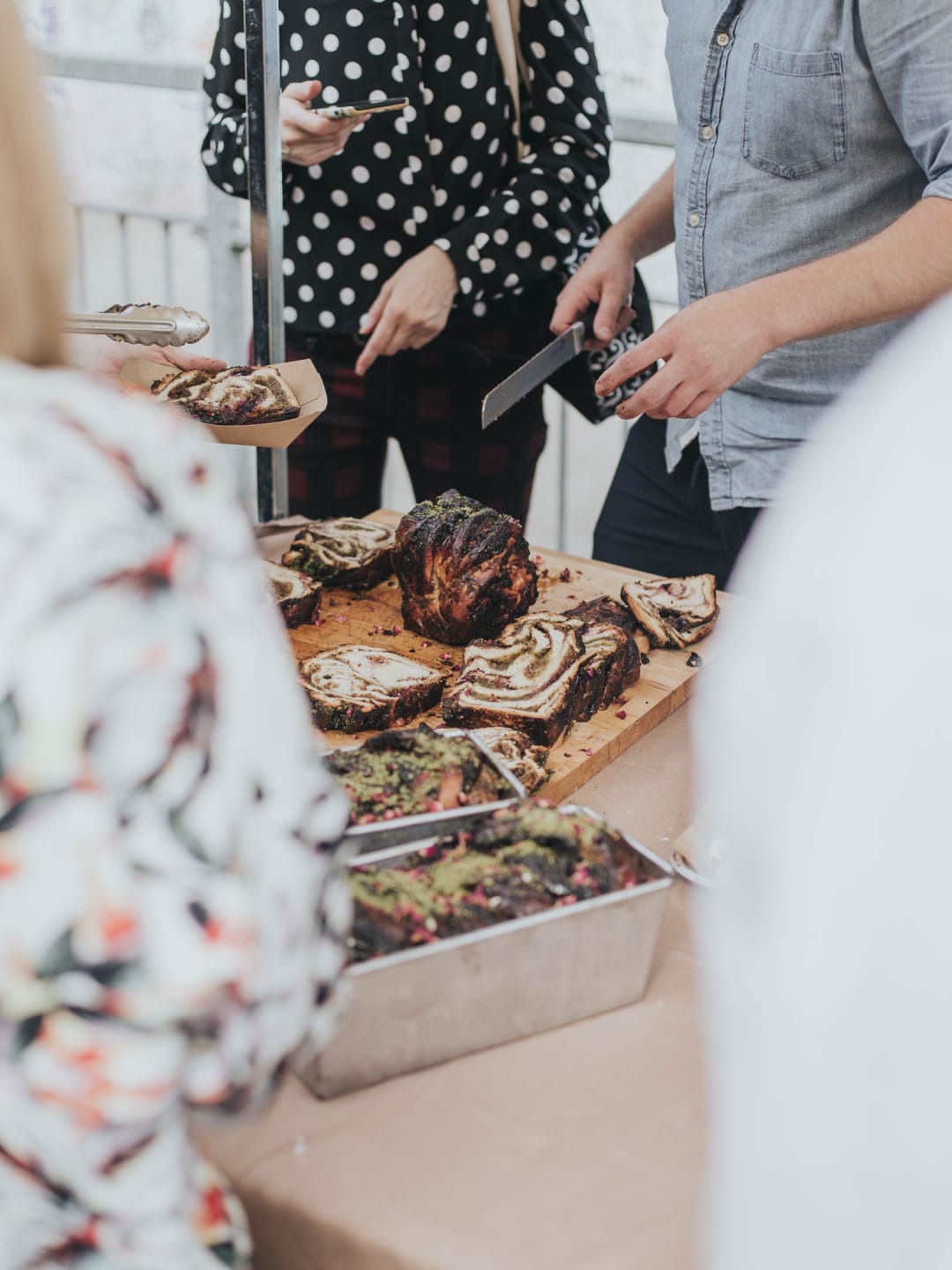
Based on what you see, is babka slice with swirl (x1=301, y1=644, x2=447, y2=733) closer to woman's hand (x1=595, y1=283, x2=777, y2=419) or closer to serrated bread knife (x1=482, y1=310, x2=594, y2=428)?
serrated bread knife (x1=482, y1=310, x2=594, y2=428)

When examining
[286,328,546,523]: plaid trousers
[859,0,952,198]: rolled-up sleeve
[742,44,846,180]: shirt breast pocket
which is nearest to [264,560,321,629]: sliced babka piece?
[286,328,546,523]: plaid trousers

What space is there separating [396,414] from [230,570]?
7.53 ft

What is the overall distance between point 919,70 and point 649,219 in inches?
34.9

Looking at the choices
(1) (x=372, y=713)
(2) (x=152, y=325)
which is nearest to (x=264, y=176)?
(2) (x=152, y=325)

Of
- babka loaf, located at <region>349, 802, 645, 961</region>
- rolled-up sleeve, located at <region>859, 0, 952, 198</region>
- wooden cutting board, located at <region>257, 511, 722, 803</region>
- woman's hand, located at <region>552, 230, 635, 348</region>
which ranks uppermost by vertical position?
rolled-up sleeve, located at <region>859, 0, 952, 198</region>

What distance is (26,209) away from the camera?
775 millimetres

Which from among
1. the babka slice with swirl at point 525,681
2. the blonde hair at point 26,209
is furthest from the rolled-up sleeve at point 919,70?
the blonde hair at point 26,209

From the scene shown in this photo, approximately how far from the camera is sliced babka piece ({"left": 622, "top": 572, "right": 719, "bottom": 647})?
2.22 metres

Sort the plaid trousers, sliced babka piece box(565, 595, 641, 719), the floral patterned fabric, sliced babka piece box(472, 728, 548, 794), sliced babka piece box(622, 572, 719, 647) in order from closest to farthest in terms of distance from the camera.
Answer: the floral patterned fabric → sliced babka piece box(472, 728, 548, 794) → sliced babka piece box(565, 595, 641, 719) → sliced babka piece box(622, 572, 719, 647) → the plaid trousers

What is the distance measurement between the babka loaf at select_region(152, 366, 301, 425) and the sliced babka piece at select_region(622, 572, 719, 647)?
2.35 feet

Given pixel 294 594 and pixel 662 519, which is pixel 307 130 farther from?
pixel 662 519

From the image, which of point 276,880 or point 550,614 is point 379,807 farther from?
point 550,614

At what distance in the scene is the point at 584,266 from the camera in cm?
268

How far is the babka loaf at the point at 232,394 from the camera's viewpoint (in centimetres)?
210
